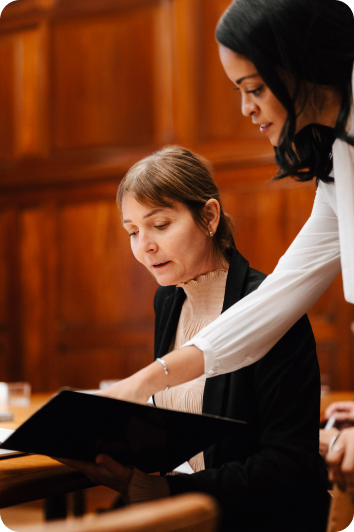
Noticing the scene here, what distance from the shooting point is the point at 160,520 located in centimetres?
49

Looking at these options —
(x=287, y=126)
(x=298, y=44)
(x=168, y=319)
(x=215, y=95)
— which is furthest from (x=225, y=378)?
(x=215, y=95)

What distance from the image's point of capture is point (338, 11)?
1.07 metres

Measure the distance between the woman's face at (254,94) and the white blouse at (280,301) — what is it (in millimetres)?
187

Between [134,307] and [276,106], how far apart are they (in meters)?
3.39

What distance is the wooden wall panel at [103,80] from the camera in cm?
446

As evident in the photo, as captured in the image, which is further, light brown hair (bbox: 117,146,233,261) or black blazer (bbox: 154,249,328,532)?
light brown hair (bbox: 117,146,233,261)

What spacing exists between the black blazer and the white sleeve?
8 cm

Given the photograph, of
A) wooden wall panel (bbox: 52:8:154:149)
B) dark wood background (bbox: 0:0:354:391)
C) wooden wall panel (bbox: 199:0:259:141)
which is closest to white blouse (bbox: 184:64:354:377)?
dark wood background (bbox: 0:0:354:391)

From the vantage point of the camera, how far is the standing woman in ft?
3.39

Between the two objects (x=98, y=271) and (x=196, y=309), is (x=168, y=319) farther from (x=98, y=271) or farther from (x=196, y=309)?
(x=98, y=271)

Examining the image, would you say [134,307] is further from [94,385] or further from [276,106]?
[276,106]

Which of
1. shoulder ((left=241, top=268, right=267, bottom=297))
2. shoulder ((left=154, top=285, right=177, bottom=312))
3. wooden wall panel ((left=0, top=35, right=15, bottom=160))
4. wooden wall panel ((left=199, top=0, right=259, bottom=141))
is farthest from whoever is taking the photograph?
wooden wall panel ((left=0, top=35, right=15, bottom=160))

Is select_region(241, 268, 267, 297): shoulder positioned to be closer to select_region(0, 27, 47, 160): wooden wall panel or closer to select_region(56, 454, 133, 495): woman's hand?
select_region(56, 454, 133, 495): woman's hand

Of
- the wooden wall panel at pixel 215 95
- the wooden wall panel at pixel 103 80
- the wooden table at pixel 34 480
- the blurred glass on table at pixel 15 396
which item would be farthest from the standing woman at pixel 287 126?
the wooden wall panel at pixel 103 80
